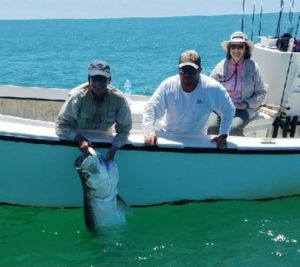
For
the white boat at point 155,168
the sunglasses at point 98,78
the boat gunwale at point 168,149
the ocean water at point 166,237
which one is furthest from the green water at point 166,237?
the sunglasses at point 98,78

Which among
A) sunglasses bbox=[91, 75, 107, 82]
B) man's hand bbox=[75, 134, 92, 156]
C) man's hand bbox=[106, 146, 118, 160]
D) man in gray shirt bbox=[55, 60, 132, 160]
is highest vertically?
sunglasses bbox=[91, 75, 107, 82]

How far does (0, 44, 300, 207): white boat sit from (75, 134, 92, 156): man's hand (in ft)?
0.43

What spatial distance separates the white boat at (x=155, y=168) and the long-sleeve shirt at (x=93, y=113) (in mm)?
109

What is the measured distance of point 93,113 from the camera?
571 cm

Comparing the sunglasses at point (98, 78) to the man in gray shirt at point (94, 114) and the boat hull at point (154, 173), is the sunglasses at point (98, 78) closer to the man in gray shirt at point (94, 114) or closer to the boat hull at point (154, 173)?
the man in gray shirt at point (94, 114)

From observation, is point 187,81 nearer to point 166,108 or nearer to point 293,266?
point 166,108

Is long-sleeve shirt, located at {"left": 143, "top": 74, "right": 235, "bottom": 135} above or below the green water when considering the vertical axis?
above

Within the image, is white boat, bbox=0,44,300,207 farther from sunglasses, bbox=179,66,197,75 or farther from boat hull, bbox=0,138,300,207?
sunglasses, bbox=179,66,197,75

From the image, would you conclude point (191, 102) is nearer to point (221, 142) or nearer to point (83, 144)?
point (221, 142)

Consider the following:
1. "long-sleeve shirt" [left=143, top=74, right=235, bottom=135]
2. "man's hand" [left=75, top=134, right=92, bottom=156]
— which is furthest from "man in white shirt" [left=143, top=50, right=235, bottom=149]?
"man's hand" [left=75, top=134, right=92, bottom=156]

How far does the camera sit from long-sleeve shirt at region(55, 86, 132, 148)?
220 inches

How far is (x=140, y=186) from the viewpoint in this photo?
6.09 meters

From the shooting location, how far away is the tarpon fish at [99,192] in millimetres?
5348

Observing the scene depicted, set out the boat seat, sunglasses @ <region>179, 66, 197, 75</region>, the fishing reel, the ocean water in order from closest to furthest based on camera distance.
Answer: the ocean water < sunglasses @ <region>179, 66, 197, 75</region> < the boat seat < the fishing reel
